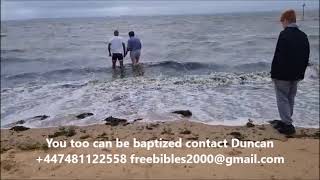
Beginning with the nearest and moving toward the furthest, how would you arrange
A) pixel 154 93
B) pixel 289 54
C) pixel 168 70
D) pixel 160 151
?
pixel 160 151, pixel 289 54, pixel 154 93, pixel 168 70

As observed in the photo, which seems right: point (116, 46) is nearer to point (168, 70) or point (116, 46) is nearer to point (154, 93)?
point (168, 70)

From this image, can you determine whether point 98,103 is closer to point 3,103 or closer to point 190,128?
point 3,103

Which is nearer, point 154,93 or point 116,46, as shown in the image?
point 154,93

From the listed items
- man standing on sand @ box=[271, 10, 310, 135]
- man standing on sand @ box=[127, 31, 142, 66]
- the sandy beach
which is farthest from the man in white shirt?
man standing on sand @ box=[271, 10, 310, 135]

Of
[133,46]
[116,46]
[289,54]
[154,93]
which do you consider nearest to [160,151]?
[289,54]

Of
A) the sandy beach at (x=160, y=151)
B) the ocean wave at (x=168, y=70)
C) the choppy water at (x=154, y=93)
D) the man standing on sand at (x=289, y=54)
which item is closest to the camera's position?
the sandy beach at (x=160, y=151)

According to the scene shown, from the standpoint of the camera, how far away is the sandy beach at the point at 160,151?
465 cm

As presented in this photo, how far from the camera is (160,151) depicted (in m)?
5.49

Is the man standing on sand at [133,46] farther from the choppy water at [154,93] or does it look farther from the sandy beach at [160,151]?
the sandy beach at [160,151]

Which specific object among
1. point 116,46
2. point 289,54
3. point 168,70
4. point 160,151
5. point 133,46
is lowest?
point 168,70

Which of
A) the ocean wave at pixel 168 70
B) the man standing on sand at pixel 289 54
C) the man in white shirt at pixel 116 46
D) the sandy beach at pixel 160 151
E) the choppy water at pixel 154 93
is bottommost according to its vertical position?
the ocean wave at pixel 168 70

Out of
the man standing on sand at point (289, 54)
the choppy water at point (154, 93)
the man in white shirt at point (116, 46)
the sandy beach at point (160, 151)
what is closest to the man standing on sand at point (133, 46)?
the choppy water at point (154, 93)

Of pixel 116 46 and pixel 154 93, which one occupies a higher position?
pixel 116 46

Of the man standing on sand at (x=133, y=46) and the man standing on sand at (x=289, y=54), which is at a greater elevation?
the man standing on sand at (x=289, y=54)
